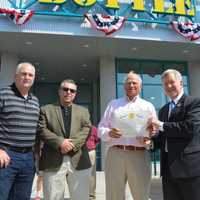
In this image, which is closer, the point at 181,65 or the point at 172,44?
the point at 172,44

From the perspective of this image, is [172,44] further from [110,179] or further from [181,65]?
[110,179]

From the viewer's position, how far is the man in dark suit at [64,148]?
346cm

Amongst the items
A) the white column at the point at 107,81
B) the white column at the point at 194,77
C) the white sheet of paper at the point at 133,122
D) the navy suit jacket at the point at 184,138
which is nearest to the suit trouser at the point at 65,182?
the white sheet of paper at the point at 133,122

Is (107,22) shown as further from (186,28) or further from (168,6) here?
(186,28)

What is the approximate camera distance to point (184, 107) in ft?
10.6

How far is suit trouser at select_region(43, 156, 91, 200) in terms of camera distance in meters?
3.48

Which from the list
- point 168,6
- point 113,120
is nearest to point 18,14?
point 168,6

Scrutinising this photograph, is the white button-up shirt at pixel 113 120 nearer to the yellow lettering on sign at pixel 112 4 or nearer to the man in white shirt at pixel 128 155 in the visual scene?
the man in white shirt at pixel 128 155

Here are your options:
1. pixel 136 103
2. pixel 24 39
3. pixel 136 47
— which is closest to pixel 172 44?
pixel 136 47

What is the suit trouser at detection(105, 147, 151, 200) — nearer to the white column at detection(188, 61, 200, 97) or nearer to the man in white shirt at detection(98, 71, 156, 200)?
the man in white shirt at detection(98, 71, 156, 200)

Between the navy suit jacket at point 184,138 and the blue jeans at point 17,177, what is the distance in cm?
148

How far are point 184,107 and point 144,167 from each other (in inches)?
34.9

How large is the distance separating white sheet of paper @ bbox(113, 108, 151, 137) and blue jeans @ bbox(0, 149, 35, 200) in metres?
1.05

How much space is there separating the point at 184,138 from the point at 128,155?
2.41ft
